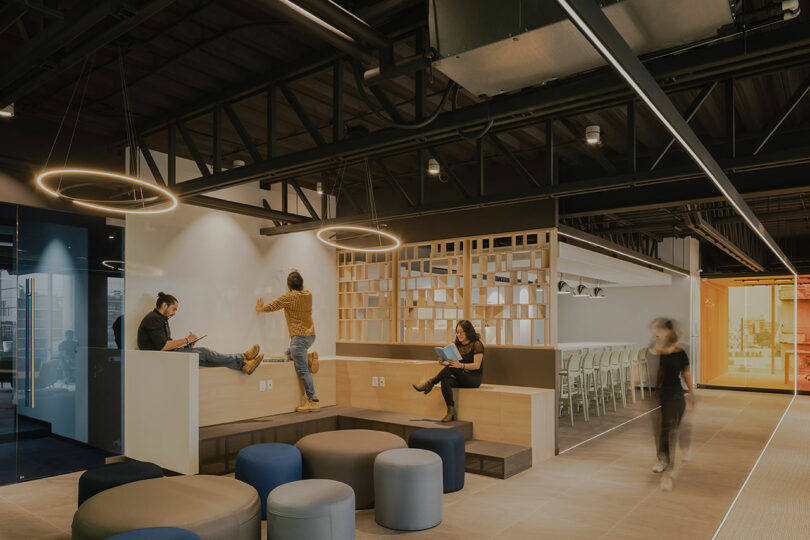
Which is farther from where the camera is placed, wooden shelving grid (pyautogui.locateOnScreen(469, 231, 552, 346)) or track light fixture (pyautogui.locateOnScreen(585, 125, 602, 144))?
wooden shelving grid (pyautogui.locateOnScreen(469, 231, 552, 346))

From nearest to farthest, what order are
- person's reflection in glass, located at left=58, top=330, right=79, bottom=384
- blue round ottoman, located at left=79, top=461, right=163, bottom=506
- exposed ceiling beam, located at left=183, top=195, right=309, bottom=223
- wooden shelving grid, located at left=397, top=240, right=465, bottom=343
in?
1. blue round ottoman, located at left=79, top=461, right=163, bottom=506
2. person's reflection in glass, located at left=58, top=330, right=79, bottom=384
3. exposed ceiling beam, located at left=183, top=195, right=309, bottom=223
4. wooden shelving grid, located at left=397, top=240, right=465, bottom=343

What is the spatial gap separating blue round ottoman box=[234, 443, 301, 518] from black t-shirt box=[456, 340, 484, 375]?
9.01ft

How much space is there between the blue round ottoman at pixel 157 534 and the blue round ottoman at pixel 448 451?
8.95 feet

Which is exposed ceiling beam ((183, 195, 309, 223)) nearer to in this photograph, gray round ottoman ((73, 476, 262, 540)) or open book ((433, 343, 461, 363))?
open book ((433, 343, 461, 363))

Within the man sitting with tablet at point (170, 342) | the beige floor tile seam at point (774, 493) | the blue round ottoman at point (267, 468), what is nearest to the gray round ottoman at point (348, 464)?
the blue round ottoman at point (267, 468)

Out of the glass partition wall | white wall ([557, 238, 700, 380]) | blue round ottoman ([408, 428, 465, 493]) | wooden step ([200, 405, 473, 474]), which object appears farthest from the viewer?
the glass partition wall

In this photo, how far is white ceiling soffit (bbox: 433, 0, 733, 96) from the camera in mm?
2791

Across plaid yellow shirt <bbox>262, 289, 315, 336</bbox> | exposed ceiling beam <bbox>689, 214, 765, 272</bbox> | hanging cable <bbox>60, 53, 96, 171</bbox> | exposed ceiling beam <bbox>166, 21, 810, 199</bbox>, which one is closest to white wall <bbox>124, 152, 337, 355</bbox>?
hanging cable <bbox>60, 53, 96, 171</bbox>

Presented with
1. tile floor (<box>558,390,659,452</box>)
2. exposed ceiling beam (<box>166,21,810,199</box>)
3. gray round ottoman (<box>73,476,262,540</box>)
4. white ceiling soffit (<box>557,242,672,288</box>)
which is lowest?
tile floor (<box>558,390,659,452</box>)

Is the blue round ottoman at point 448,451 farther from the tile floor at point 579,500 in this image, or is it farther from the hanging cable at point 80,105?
the hanging cable at point 80,105

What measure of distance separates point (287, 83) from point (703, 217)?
676cm

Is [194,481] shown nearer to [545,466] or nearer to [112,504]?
[112,504]

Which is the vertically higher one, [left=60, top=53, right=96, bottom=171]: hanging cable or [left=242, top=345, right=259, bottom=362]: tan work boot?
[left=60, top=53, right=96, bottom=171]: hanging cable

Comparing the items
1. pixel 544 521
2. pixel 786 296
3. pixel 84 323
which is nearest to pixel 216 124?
pixel 84 323
